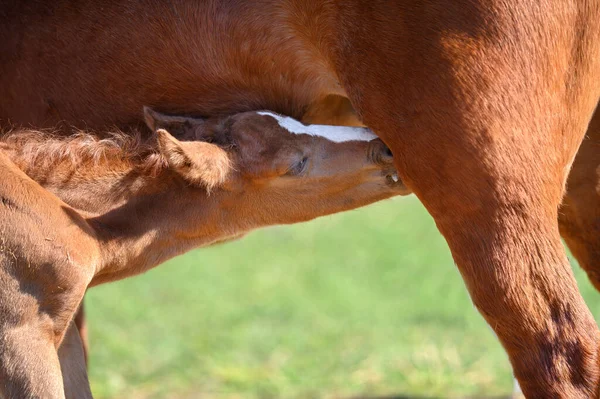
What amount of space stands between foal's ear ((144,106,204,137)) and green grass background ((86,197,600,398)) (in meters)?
3.01

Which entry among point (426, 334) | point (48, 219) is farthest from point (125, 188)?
point (426, 334)

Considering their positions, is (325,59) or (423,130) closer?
(423,130)

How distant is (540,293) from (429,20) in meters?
0.98

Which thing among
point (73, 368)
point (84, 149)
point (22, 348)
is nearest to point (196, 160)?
point (84, 149)

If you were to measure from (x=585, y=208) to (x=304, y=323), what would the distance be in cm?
456

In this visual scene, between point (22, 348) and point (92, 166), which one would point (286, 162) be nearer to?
point (92, 166)

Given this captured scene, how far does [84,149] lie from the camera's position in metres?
3.50

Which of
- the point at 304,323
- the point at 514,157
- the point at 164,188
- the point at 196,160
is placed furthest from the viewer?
the point at 304,323

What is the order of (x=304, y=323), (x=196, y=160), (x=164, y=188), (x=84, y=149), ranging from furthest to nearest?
(x=304, y=323) → (x=164, y=188) → (x=84, y=149) → (x=196, y=160)

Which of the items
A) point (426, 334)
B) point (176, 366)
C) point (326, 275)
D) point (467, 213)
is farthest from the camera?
point (326, 275)

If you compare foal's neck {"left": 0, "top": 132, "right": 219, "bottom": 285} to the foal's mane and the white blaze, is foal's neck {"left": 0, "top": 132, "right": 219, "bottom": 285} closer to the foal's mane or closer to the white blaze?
the foal's mane

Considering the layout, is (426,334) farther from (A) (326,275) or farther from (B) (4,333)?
(B) (4,333)

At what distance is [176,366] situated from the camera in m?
6.62

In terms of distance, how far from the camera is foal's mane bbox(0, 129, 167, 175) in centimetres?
344
